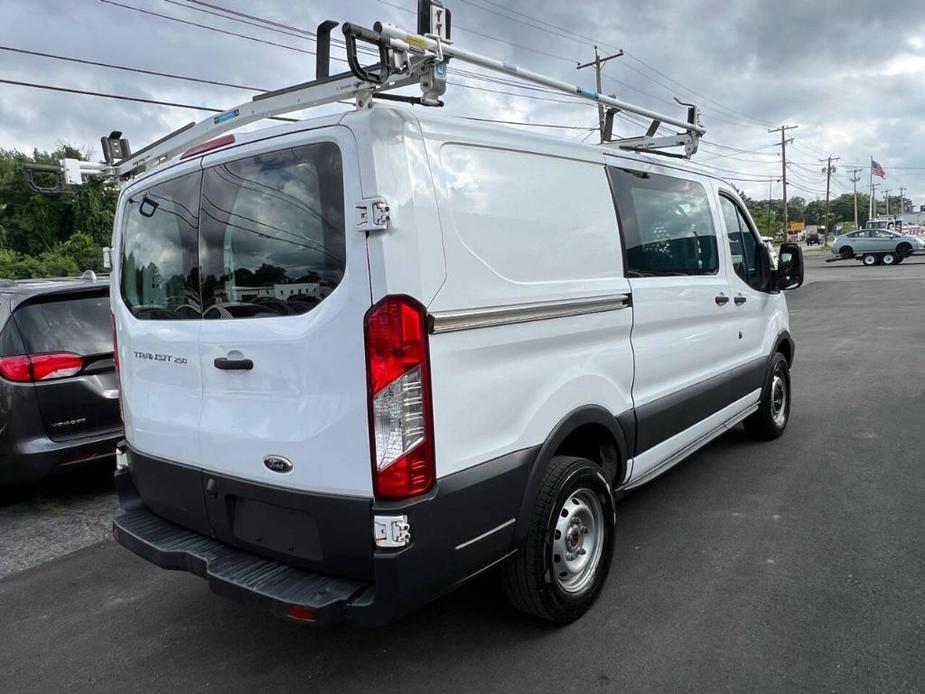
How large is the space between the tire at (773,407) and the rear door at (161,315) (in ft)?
14.6

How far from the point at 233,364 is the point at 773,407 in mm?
4719

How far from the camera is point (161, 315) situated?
3.05 metres

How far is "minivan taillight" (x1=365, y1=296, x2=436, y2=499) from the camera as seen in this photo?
2205 mm

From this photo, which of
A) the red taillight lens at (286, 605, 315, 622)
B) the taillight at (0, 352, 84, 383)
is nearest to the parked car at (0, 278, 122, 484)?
the taillight at (0, 352, 84, 383)

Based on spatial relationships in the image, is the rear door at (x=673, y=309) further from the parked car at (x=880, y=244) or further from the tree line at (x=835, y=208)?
the tree line at (x=835, y=208)

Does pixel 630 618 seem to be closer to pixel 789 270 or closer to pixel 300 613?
pixel 300 613

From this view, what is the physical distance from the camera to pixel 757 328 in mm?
5184

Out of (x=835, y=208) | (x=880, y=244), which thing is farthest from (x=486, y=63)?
(x=835, y=208)

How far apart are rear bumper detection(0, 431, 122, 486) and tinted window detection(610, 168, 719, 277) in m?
3.96


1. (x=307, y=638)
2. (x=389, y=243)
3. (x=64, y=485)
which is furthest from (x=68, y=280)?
(x=389, y=243)

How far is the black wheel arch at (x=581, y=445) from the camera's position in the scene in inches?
106

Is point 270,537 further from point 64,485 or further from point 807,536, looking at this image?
point 64,485

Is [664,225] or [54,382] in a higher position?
[664,225]

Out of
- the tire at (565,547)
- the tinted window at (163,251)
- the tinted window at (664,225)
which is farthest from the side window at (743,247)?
the tinted window at (163,251)
